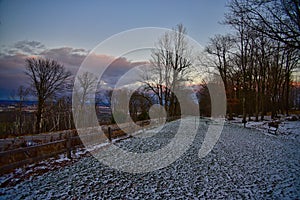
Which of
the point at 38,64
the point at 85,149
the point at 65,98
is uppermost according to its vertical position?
the point at 38,64

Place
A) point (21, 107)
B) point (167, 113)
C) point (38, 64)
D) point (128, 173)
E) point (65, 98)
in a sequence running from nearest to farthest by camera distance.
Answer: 1. point (128, 173)
2. point (38, 64)
3. point (167, 113)
4. point (21, 107)
5. point (65, 98)

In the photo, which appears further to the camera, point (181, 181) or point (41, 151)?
point (41, 151)

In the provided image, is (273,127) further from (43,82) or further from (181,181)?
(43,82)

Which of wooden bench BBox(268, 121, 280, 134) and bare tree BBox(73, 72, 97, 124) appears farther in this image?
bare tree BBox(73, 72, 97, 124)

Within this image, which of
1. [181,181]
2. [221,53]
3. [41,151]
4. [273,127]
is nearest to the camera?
[181,181]

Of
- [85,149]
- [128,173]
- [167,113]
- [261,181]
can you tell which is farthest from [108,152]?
[167,113]

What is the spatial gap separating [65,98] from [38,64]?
17.2 metres

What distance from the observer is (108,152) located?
10102 millimetres

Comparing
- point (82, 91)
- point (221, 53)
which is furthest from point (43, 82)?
point (221, 53)

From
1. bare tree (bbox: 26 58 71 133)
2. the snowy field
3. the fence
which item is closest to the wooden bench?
the snowy field

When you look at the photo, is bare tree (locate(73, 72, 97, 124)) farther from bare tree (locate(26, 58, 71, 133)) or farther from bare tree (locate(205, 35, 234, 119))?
bare tree (locate(205, 35, 234, 119))

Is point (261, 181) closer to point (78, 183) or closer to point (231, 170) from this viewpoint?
point (231, 170)

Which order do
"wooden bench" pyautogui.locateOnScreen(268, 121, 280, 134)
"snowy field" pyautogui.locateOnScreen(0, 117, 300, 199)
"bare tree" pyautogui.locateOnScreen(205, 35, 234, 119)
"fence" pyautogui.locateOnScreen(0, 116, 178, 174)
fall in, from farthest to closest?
"bare tree" pyautogui.locateOnScreen(205, 35, 234, 119) → "wooden bench" pyautogui.locateOnScreen(268, 121, 280, 134) → "fence" pyautogui.locateOnScreen(0, 116, 178, 174) → "snowy field" pyautogui.locateOnScreen(0, 117, 300, 199)

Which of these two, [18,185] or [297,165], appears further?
[297,165]
